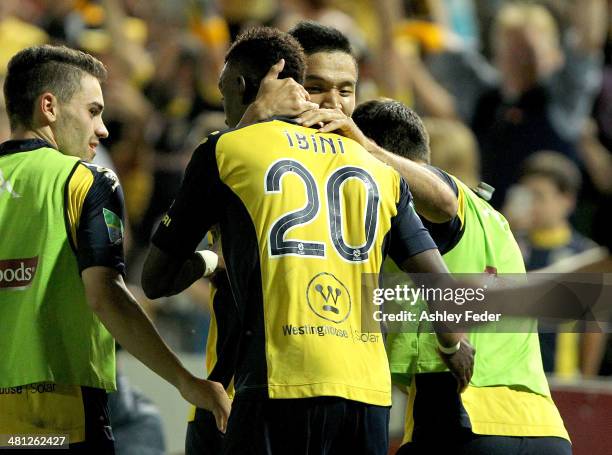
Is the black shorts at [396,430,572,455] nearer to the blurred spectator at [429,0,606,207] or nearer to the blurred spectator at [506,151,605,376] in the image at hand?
the blurred spectator at [506,151,605,376]

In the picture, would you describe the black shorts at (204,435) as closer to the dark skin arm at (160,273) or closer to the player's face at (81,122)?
the dark skin arm at (160,273)

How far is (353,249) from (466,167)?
5.07m

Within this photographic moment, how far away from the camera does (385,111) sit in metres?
4.51

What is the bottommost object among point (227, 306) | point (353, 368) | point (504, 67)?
point (353, 368)

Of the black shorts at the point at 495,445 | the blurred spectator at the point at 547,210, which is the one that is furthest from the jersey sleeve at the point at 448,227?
the blurred spectator at the point at 547,210

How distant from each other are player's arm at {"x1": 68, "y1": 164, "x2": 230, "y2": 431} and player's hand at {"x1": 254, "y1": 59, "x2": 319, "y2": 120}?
2.20 ft

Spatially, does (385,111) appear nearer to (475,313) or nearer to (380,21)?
(475,313)

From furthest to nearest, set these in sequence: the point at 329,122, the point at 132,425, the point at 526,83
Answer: the point at 526,83, the point at 132,425, the point at 329,122

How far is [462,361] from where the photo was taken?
401 centimetres

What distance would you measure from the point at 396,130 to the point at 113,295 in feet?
4.58

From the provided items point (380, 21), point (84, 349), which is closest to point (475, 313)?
point (84, 349)

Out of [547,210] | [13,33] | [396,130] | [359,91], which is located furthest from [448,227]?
[13,33]

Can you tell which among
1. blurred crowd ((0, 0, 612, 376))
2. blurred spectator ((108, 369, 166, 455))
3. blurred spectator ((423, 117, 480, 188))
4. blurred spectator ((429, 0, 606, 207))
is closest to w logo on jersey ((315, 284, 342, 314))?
blurred spectator ((108, 369, 166, 455))

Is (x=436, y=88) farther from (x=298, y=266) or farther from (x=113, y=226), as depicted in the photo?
(x=298, y=266)
